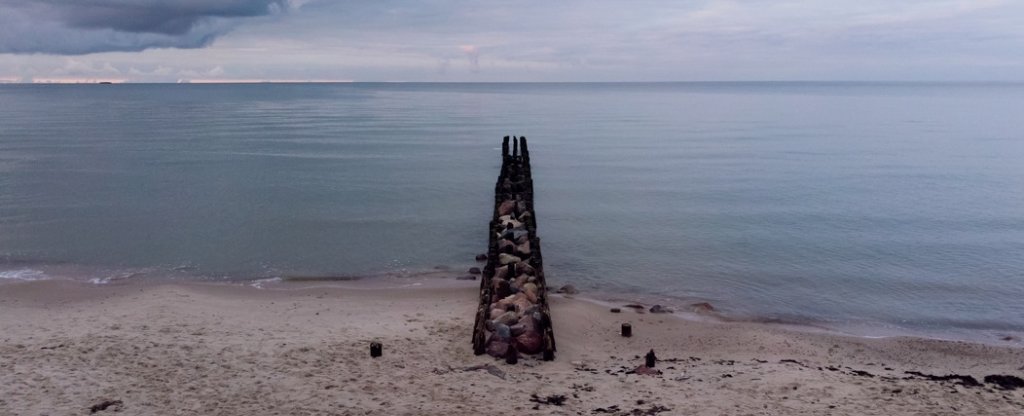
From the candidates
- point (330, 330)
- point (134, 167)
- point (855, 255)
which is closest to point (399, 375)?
point (330, 330)

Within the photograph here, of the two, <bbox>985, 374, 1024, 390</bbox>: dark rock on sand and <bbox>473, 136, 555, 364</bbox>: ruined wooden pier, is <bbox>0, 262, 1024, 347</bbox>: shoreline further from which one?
<bbox>985, 374, 1024, 390</bbox>: dark rock on sand

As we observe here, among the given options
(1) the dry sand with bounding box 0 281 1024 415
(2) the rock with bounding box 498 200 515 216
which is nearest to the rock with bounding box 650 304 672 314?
(1) the dry sand with bounding box 0 281 1024 415

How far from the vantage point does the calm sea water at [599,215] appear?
58.0 ft

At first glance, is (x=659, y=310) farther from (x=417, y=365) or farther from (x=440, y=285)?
(x=417, y=365)

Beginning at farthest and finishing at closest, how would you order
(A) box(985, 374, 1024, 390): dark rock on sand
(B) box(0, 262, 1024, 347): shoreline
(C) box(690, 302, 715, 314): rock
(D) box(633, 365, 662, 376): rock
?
(C) box(690, 302, 715, 314): rock
(B) box(0, 262, 1024, 347): shoreline
(D) box(633, 365, 662, 376): rock
(A) box(985, 374, 1024, 390): dark rock on sand

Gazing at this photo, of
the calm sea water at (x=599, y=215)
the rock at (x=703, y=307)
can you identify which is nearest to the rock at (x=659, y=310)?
the rock at (x=703, y=307)

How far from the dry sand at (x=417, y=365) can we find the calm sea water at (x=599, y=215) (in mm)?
2679

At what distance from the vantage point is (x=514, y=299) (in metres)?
12.6

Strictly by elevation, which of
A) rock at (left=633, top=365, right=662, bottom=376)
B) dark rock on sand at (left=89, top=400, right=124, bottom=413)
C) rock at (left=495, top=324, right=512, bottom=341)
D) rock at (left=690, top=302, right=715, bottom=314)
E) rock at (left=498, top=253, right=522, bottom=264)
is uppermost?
rock at (left=498, top=253, right=522, bottom=264)

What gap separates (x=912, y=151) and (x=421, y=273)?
123 feet

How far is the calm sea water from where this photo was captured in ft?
58.0

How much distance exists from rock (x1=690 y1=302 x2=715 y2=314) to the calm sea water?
0.41 m

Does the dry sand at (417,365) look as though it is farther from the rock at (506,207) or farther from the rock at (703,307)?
the rock at (506,207)

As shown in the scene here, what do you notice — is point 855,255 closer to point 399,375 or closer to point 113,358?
point 399,375
